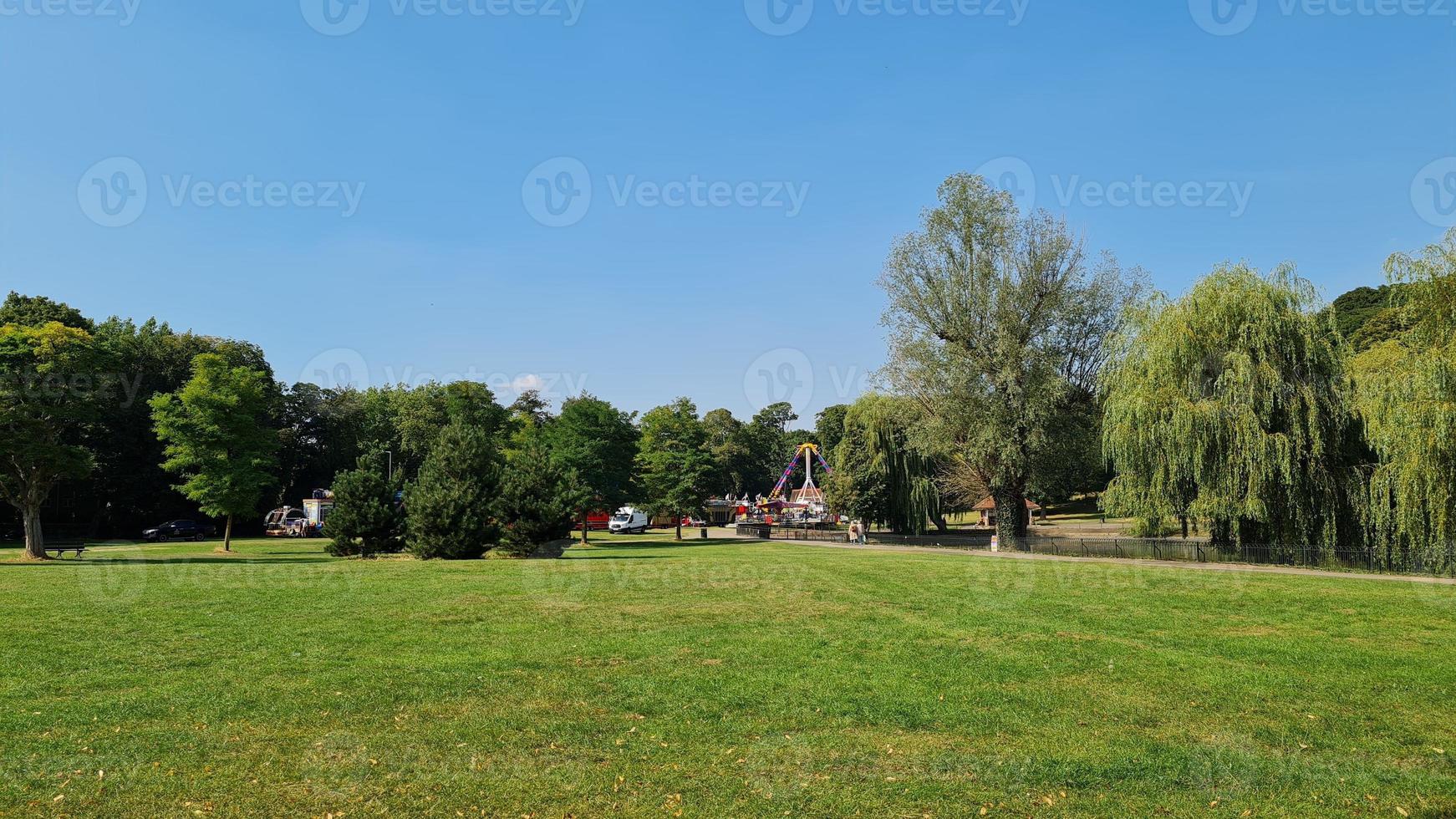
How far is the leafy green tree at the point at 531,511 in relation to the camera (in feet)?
114

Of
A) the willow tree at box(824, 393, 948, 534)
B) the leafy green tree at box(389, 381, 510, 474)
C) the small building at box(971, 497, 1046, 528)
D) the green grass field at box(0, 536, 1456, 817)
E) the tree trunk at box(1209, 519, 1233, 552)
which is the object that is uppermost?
the leafy green tree at box(389, 381, 510, 474)

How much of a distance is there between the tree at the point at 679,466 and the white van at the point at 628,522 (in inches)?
293

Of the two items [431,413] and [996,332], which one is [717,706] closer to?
[996,332]

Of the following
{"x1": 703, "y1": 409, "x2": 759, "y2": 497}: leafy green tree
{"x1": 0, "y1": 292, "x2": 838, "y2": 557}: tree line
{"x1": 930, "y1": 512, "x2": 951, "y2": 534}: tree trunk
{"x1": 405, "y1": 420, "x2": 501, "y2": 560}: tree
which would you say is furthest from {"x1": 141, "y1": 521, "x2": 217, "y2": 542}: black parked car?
{"x1": 703, "y1": 409, "x2": 759, "y2": 497}: leafy green tree

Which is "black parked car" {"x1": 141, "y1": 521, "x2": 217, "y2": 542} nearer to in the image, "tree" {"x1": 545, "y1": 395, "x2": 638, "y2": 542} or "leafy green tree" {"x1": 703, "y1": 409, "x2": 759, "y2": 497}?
"tree" {"x1": 545, "y1": 395, "x2": 638, "y2": 542}

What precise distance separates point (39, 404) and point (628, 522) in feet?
149

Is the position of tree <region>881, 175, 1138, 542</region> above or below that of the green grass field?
above

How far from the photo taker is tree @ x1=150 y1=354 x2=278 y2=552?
40.7 metres

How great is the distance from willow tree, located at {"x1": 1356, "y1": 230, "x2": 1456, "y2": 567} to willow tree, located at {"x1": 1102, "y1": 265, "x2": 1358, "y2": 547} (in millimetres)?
1715

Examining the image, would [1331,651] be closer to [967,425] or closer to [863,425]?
[967,425]

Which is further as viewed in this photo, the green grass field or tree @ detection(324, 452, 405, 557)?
tree @ detection(324, 452, 405, 557)

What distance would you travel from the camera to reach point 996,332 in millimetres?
43469

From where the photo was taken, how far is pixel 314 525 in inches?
2386

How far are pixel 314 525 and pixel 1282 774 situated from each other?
207ft
